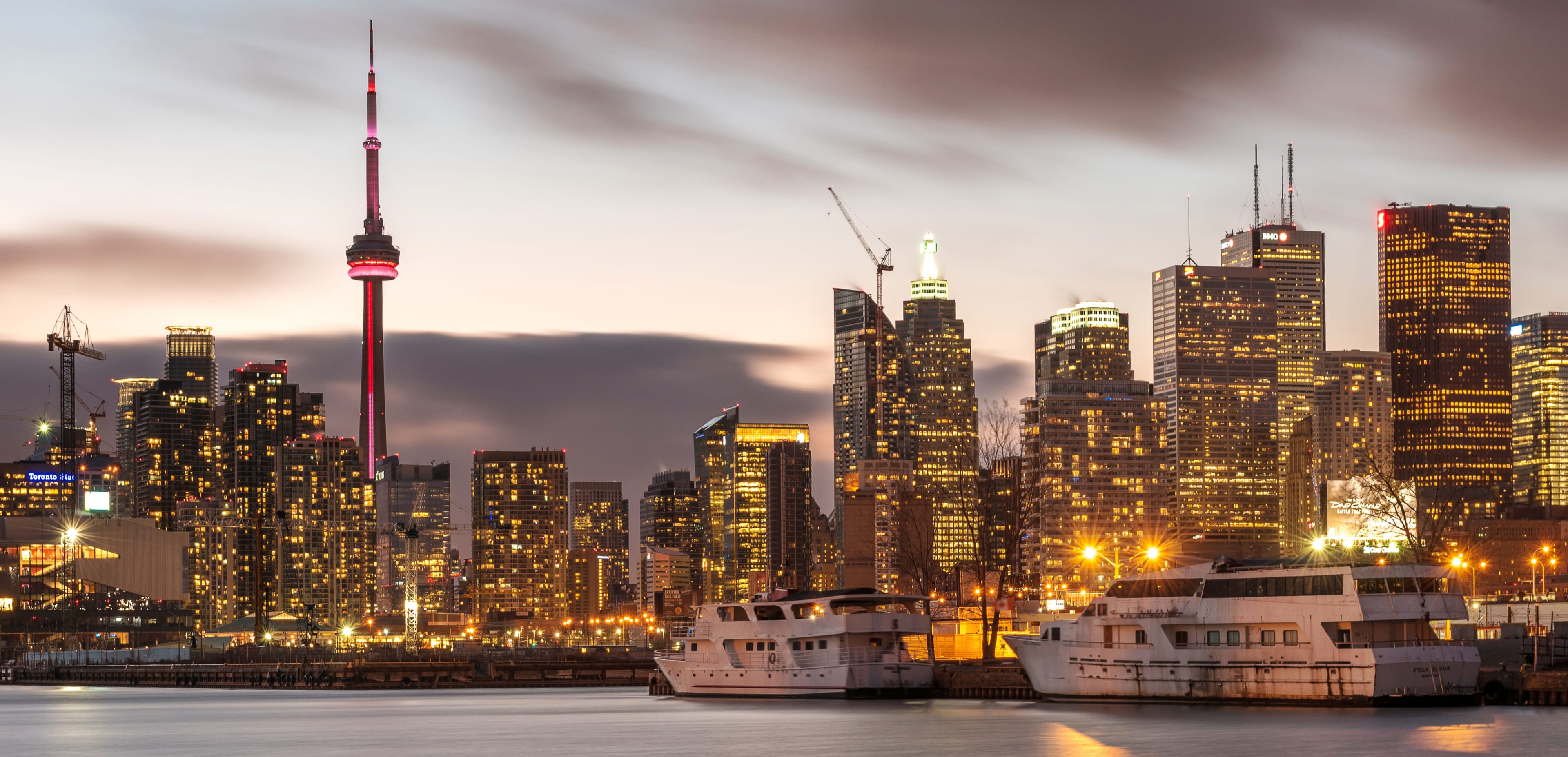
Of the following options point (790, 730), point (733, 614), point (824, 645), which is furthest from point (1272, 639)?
point (733, 614)

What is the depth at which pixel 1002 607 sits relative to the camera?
144m

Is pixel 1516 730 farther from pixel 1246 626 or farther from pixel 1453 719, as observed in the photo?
pixel 1246 626

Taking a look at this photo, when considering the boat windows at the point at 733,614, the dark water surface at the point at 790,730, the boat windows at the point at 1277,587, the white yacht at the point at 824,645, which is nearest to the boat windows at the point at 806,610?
the white yacht at the point at 824,645

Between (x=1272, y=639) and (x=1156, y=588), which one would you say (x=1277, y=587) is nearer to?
(x=1272, y=639)

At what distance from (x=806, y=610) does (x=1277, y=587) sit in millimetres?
32982

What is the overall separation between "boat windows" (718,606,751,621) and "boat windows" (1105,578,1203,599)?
1103 inches

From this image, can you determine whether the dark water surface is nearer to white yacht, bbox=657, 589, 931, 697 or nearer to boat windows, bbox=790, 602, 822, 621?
white yacht, bbox=657, 589, 931, 697

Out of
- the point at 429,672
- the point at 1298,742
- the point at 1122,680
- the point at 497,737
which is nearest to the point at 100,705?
the point at 429,672

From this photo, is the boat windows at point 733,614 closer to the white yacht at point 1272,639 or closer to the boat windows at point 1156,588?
the white yacht at point 1272,639

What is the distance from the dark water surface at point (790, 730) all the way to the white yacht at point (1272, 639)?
1353 mm

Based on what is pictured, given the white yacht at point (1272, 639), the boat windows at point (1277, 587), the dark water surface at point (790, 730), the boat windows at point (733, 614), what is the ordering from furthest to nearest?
the boat windows at point (733, 614) → the boat windows at point (1277, 587) → the white yacht at point (1272, 639) → the dark water surface at point (790, 730)

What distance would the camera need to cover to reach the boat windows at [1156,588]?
98125 mm

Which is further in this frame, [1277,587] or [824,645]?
[824,645]

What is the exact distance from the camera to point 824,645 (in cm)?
11788
